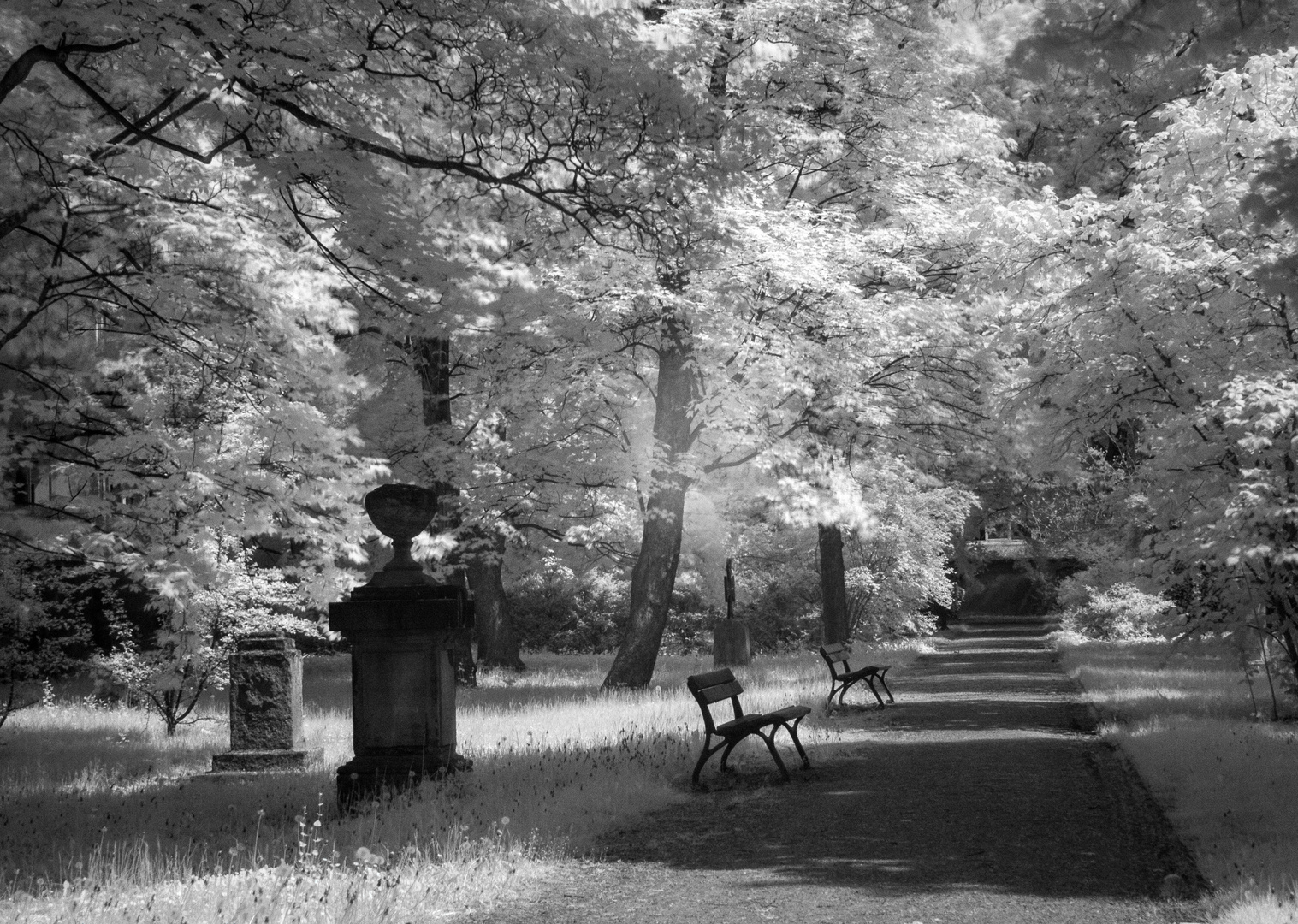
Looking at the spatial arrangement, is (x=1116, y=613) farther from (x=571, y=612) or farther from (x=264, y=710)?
(x=264, y=710)

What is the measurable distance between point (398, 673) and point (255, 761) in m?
4.08

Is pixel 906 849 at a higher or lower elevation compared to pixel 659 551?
lower

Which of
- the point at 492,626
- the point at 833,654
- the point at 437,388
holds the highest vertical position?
the point at 437,388

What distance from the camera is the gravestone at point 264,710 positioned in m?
13.0

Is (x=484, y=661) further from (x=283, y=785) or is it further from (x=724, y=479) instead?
(x=283, y=785)

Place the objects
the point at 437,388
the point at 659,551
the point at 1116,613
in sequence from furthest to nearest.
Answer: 1. the point at 1116,613
2. the point at 437,388
3. the point at 659,551

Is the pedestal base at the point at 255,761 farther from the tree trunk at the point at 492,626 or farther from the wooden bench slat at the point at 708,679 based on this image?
the tree trunk at the point at 492,626

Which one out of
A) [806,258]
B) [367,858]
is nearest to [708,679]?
[367,858]

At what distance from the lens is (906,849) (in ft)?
25.4

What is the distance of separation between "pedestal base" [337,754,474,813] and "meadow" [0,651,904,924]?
23 cm

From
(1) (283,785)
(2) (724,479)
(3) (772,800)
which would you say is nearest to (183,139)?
(1) (283,785)

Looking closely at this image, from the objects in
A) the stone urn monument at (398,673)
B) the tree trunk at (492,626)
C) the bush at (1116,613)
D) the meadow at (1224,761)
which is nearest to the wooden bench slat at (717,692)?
the stone urn monument at (398,673)

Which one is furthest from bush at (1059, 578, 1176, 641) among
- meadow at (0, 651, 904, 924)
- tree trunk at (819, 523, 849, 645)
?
meadow at (0, 651, 904, 924)

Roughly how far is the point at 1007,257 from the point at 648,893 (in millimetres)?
11591
